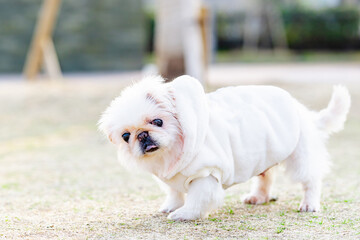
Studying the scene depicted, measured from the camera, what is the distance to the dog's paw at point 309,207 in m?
3.68

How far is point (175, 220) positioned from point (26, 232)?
2.51 feet

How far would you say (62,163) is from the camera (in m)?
5.55

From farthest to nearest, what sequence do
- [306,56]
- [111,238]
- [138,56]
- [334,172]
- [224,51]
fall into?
[224,51]
[306,56]
[138,56]
[334,172]
[111,238]

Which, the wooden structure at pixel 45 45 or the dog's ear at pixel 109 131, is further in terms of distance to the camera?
the wooden structure at pixel 45 45

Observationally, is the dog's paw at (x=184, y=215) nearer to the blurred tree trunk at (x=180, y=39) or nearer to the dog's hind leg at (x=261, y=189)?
the dog's hind leg at (x=261, y=189)

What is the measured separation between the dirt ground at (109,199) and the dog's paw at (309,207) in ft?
0.13

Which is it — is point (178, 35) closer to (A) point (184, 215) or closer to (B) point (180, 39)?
(B) point (180, 39)

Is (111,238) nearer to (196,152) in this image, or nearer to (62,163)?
(196,152)

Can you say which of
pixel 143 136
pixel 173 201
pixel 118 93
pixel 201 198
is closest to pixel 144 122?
pixel 143 136

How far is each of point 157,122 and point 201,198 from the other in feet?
1.51

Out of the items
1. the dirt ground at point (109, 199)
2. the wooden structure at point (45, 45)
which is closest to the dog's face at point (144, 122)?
the dirt ground at point (109, 199)

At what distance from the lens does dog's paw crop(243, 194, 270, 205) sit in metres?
3.96

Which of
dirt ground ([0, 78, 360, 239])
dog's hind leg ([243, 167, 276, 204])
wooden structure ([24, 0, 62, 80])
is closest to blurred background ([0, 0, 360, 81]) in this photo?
wooden structure ([24, 0, 62, 80])

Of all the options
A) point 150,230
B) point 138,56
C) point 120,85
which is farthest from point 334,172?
point 138,56
